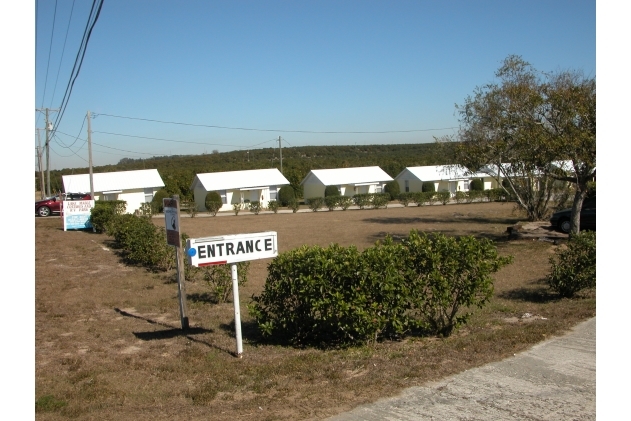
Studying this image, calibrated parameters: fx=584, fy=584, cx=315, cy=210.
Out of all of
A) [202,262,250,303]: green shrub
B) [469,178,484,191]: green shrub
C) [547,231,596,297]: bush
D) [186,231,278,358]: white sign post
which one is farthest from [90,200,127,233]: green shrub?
[469,178,484,191]: green shrub

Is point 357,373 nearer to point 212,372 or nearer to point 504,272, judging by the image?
point 212,372

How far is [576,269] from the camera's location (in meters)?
9.82

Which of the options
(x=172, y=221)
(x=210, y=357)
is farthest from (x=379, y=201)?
(x=210, y=357)

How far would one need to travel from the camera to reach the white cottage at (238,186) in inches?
2004

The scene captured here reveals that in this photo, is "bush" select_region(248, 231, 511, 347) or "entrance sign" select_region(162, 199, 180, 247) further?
"entrance sign" select_region(162, 199, 180, 247)

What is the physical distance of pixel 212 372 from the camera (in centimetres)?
615

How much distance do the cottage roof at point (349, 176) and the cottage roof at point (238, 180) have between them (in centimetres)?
470

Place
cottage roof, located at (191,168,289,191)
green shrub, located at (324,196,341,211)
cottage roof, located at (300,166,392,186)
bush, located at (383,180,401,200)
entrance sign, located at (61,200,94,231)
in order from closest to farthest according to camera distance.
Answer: entrance sign, located at (61,200,94,231)
green shrub, located at (324,196,341,211)
cottage roof, located at (191,168,289,191)
cottage roof, located at (300,166,392,186)
bush, located at (383,180,401,200)

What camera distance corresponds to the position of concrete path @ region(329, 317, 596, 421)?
434 centimetres

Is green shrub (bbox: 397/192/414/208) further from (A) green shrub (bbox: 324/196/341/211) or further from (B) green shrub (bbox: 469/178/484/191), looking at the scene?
(B) green shrub (bbox: 469/178/484/191)

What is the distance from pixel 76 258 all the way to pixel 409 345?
12819 millimetres

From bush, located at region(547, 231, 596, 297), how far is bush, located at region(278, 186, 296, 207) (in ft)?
136

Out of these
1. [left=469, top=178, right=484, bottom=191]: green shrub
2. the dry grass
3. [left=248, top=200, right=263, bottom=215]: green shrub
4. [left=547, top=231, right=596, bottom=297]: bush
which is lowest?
the dry grass

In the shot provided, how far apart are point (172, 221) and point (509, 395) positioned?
5.66 m
